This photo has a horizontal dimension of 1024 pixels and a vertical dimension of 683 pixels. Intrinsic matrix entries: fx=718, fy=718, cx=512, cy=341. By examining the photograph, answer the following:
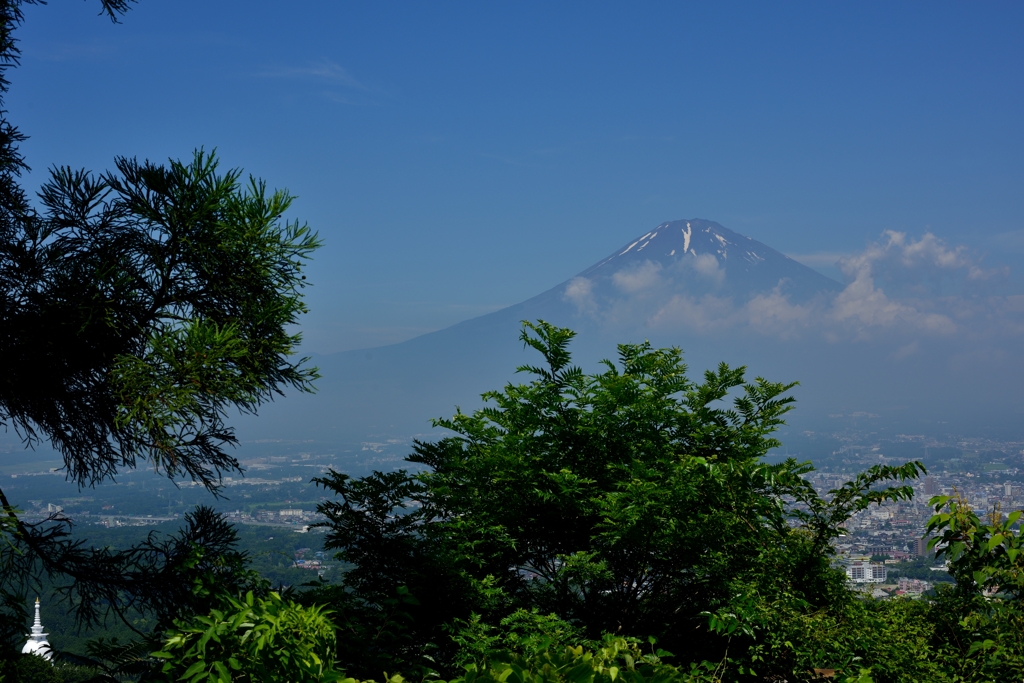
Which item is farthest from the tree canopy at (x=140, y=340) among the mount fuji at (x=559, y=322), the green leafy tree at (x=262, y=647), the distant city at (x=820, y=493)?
the mount fuji at (x=559, y=322)

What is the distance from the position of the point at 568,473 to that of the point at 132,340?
112 inches

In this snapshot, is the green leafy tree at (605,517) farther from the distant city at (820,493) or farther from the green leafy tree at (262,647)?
the green leafy tree at (262,647)

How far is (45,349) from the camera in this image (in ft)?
14.1

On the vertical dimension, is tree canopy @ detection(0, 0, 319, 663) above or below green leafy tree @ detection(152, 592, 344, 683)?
above

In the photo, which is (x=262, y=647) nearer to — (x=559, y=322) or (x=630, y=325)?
(x=559, y=322)

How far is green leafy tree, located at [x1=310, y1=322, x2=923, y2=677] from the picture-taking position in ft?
14.1

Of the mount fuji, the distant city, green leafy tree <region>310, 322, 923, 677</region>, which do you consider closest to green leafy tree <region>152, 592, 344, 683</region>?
green leafy tree <region>310, 322, 923, 677</region>

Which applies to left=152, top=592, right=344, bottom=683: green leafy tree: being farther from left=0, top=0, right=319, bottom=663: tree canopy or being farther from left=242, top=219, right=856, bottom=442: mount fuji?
left=242, top=219, right=856, bottom=442: mount fuji

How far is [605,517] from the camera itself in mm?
4703

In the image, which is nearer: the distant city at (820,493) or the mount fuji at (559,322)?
the distant city at (820,493)

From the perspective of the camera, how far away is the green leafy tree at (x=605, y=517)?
429 centimetres

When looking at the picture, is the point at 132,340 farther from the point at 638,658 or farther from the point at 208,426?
the point at 638,658

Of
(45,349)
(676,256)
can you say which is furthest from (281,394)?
(676,256)

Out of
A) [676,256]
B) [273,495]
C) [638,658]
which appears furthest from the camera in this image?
[676,256]
